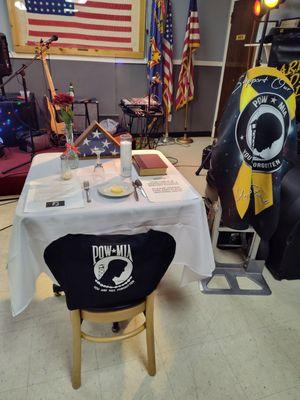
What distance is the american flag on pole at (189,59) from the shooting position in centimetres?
389

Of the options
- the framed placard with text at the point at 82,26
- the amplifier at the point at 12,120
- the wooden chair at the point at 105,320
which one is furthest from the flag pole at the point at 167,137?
the wooden chair at the point at 105,320

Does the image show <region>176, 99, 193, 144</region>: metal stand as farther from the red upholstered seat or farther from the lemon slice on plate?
the lemon slice on plate

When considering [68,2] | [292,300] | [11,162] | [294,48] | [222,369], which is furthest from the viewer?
[68,2]

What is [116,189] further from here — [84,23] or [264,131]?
[84,23]

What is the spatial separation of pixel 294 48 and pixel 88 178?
1756mm

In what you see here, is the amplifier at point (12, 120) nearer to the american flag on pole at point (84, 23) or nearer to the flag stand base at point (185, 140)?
the american flag on pole at point (84, 23)

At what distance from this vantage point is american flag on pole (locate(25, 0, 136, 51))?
11.7ft

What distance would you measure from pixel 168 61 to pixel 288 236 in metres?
→ 3.49

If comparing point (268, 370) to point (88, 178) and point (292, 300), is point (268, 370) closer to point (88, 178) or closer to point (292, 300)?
point (292, 300)

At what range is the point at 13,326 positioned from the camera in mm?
1391

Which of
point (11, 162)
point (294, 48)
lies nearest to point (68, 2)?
point (11, 162)

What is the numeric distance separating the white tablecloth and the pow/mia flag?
0.35 m

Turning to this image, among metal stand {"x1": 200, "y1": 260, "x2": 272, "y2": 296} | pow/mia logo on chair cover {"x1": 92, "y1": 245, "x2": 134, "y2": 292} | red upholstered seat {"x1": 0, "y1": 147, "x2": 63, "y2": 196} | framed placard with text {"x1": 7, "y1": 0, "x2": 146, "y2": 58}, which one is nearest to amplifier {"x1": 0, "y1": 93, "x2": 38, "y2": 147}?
red upholstered seat {"x1": 0, "y1": 147, "x2": 63, "y2": 196}

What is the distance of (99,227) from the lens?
1.06 metres
